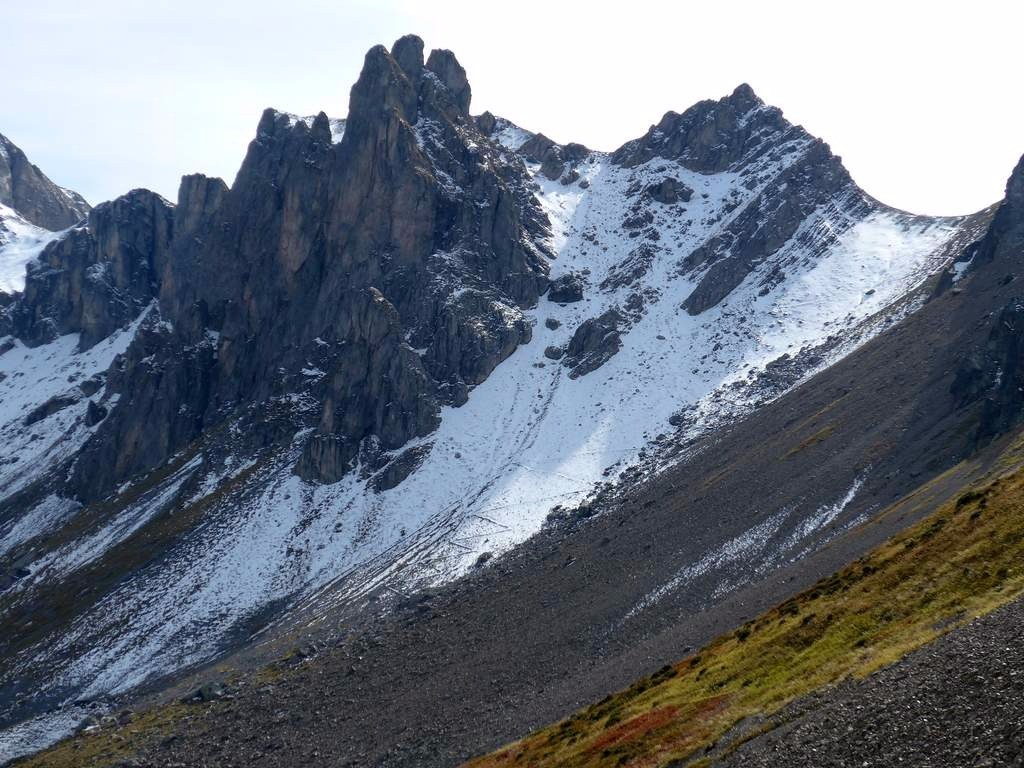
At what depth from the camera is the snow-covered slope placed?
333 feet

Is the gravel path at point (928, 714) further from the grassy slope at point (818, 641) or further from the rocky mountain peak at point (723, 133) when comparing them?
the rocky mountain peak at point (723, 133)

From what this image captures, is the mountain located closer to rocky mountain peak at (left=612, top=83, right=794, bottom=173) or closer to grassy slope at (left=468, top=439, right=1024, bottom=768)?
rocky mountain peak at (left=612, top=83, right=794, bottom=173)

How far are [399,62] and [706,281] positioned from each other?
267 ft

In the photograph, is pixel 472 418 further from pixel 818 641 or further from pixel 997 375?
pixel 818 641

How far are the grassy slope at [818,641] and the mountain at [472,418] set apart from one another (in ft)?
36.1

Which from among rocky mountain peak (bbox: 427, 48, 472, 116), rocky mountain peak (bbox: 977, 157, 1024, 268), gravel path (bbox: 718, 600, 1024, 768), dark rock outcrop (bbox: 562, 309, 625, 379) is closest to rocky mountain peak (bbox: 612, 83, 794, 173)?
rocky mountain peak (bbox: 427, 48, 472, 116)

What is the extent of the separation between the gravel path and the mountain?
102 feet

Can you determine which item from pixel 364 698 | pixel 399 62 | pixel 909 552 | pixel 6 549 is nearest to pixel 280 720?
pixel 364 698

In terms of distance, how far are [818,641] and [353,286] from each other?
12568cm

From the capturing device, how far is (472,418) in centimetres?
13300

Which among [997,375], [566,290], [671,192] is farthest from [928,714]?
[671,192]

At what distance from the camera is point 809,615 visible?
4416 cm

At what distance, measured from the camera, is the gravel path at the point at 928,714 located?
23469 millimetres

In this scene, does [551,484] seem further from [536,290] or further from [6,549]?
[6,549]
